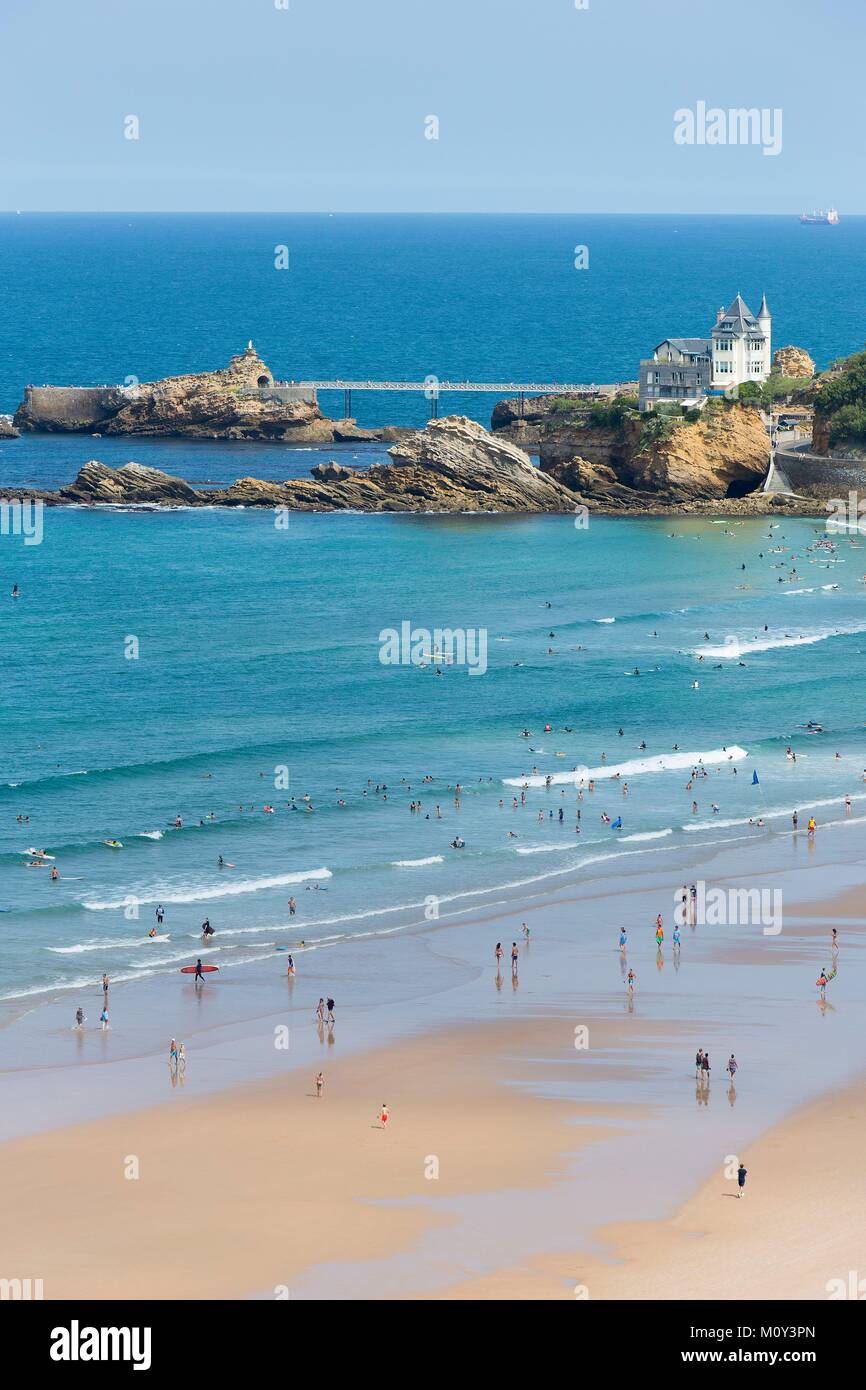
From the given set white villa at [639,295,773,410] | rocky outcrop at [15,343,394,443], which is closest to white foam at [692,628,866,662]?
white villa at [639,295,773,410]

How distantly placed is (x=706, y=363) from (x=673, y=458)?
29.0ft

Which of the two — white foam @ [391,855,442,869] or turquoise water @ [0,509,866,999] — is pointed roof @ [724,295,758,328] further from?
white foam @ [391,855,442,869]

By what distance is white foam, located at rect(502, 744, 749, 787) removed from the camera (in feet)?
212

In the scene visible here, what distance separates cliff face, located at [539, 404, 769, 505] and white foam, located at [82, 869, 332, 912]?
6276cm

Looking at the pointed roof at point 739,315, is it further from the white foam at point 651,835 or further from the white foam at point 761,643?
the white foam at point 651,835

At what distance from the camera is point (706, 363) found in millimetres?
119500

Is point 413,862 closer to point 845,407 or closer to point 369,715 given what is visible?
point 369,715

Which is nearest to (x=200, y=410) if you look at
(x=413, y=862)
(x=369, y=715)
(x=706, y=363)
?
(x=706, y=363)

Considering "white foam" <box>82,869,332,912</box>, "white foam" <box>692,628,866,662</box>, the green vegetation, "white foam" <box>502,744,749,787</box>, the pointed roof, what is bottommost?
"white foam" <box>82,869,332,912</box>

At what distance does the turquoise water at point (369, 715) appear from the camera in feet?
180

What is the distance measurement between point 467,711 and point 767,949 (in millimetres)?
24133

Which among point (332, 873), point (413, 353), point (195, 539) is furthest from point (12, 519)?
point (413, 353)
